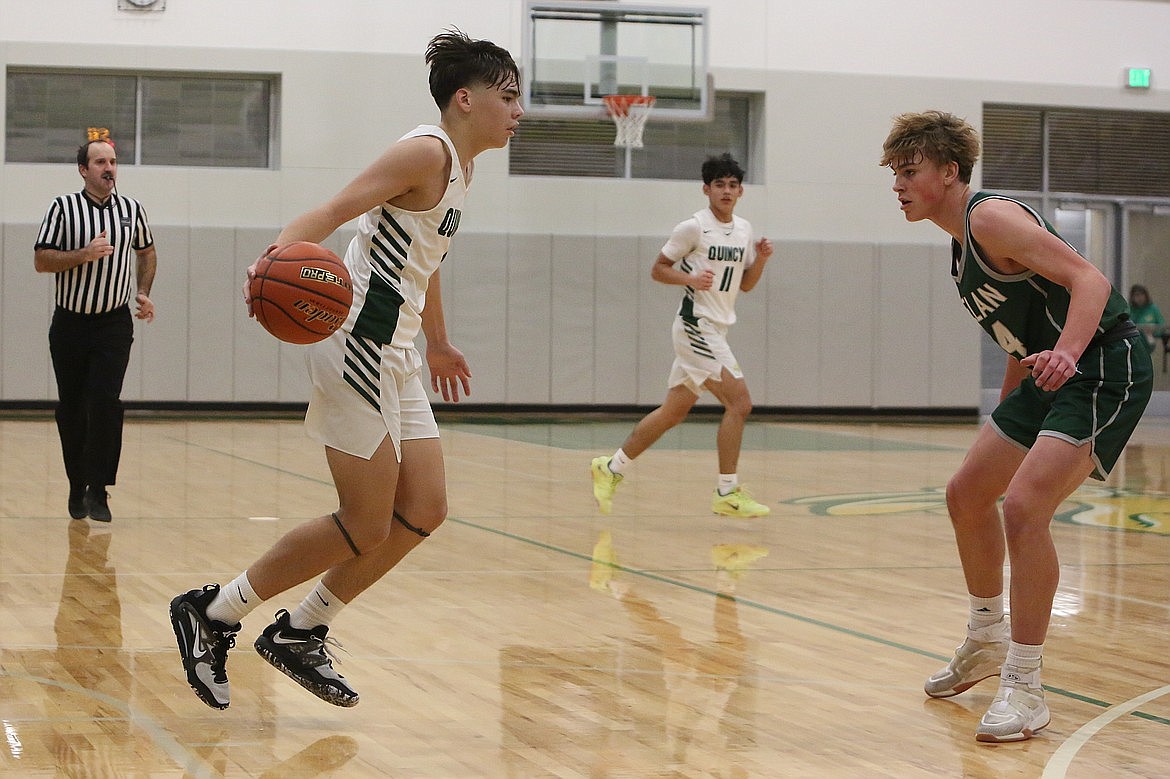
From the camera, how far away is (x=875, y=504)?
8.59 metres

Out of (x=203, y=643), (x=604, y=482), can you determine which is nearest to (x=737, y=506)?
(x=604, y=482)

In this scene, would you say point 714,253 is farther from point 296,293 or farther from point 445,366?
point 296,293

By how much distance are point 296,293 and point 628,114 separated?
11370mm

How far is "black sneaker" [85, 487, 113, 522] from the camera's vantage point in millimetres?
7285

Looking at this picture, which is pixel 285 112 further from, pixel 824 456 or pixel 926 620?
pixel 926 620

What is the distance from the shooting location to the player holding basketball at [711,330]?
776 centimetres

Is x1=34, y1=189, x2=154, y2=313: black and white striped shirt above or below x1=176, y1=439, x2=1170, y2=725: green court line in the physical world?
above

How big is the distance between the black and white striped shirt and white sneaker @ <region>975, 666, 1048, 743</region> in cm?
508

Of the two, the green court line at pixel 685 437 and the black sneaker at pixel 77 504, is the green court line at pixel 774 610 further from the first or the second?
the green court line at pixel 685 437

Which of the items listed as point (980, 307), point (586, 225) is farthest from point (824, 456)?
point (980, 307)

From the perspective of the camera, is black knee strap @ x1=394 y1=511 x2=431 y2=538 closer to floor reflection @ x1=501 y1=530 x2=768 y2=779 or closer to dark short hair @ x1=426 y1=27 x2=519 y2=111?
floor reflection @ x1=501 y1=530 x2=768 y2=779

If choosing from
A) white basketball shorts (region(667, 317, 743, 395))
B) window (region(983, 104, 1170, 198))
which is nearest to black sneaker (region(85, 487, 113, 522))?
white basketball shorts (region(667, 317, 743, 395))

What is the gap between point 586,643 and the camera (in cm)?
460

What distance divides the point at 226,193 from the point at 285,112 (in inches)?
42.3
